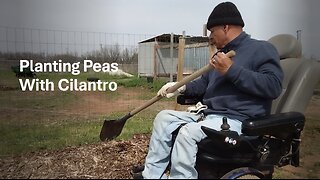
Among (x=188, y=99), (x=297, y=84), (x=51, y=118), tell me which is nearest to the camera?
(x=297, y=84)

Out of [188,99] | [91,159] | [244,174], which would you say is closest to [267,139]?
[244,174]

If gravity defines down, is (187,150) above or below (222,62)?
below

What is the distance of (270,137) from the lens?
240cm

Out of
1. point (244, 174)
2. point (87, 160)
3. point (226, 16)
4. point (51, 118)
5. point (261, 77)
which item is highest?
point (226, 16)

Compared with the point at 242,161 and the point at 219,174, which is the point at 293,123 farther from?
the point at 219,174

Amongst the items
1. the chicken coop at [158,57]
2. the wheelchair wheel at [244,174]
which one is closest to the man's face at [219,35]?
the wheelchair wheel at [244,174]

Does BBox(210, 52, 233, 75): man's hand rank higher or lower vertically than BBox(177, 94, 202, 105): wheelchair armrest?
higher

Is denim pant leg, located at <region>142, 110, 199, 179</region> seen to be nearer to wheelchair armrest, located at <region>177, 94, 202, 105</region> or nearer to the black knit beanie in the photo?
wheelchair armrest, located at <region>177, 94, 202, 105</region>

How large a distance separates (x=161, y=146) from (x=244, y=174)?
0.61 meters

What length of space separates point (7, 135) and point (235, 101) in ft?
12.7

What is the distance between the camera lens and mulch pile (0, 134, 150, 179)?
3.16 meters

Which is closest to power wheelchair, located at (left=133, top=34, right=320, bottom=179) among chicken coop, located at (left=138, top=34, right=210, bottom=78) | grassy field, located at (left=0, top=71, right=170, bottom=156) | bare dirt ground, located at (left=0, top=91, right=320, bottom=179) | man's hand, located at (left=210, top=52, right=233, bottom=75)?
man's hand, located at (left=210, top=52, right=233, bottom=75)

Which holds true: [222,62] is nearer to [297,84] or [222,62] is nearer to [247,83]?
[247,83]

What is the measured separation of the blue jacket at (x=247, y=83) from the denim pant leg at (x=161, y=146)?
0.27 meters
